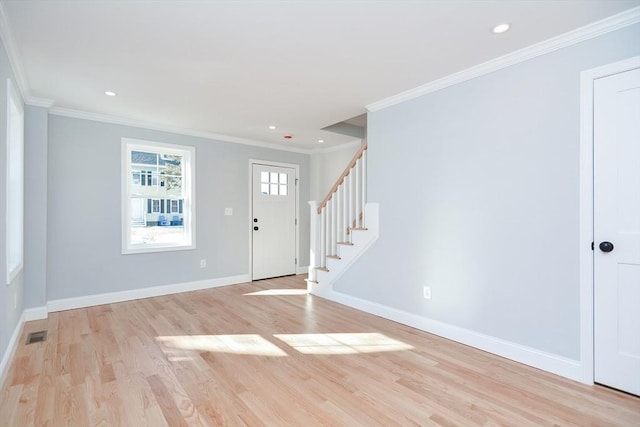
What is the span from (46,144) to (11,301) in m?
1.80

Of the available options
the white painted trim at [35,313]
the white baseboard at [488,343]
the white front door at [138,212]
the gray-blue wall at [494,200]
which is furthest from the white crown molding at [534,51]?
the white painted trim at [35,313]

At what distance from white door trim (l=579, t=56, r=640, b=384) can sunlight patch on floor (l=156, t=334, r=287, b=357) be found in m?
2.17

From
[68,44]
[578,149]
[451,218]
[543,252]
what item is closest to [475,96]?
[578,149]

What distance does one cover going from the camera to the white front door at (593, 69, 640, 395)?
200cm

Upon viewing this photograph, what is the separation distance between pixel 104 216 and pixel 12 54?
2092mm

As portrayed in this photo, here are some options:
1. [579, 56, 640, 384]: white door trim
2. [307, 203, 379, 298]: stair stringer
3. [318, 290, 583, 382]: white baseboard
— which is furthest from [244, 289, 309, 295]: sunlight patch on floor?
[579, 56, 640, 384]: white door trim

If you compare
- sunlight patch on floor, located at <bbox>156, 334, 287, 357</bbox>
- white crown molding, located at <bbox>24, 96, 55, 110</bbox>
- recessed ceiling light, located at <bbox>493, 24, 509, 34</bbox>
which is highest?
recessed ceiling light, located at <bbox>493, 24, 509, 34</bbox>

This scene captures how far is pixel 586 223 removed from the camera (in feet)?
7.09

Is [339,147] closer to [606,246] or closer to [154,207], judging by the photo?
[154,207]

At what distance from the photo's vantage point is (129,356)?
→ 8.43 feet

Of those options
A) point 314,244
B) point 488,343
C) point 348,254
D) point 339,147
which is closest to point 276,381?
point 488,343

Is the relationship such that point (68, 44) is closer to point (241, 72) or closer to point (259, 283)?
point (241, 72)

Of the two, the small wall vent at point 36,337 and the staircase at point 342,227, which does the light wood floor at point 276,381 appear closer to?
the small wall vent at point 36,337

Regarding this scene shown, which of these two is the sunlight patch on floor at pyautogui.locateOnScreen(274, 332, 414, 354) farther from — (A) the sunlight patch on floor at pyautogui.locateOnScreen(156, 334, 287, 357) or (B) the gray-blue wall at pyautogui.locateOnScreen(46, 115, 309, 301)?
(B) the gray-blue wall at pyautogui.locateOnScreen(46, 115, 309, 301)
